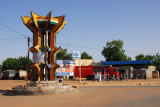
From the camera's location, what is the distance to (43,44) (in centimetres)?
1970

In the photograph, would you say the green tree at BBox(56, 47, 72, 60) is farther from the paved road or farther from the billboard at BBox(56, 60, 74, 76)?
the paved road

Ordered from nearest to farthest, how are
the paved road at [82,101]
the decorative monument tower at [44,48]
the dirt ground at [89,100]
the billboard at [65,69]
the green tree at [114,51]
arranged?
the paved road at [82,101] → the dirt ground at [89,100] → the decorative monument tower at [44,48] → the billboard at [65,69] → the green tree at [114,51]

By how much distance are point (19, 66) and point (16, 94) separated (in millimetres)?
78803

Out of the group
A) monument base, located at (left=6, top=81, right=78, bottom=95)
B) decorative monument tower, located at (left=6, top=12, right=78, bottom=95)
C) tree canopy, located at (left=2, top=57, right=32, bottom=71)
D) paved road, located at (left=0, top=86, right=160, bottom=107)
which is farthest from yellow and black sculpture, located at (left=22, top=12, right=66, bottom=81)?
tree canopy, located at (left=2, top=57, right=32, bottom=71)

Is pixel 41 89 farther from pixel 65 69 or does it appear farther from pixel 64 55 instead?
pixel 64 55

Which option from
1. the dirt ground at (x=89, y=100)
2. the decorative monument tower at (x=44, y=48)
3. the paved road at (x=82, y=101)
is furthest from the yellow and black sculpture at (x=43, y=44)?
the paved road at (x=82, y=101)

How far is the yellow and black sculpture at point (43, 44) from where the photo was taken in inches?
745

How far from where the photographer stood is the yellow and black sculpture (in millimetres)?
18922

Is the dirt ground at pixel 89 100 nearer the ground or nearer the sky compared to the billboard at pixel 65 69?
nearer the ground

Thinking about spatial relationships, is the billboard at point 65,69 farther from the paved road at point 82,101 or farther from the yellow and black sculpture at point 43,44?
the paved road at point 82,101

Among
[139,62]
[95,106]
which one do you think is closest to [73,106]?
[95,106]

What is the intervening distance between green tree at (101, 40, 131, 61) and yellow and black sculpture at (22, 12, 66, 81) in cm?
6201

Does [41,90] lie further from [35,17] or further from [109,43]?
[109,43]

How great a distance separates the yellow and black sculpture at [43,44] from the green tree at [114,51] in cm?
6201
